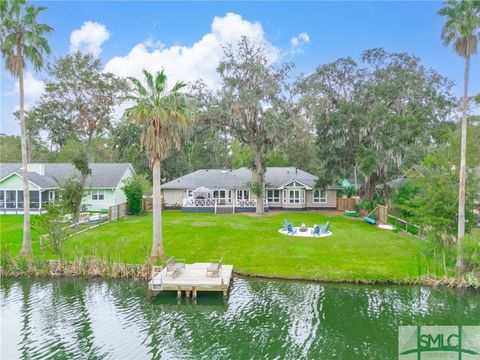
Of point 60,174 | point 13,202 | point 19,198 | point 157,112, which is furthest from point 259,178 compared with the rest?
point 13,202

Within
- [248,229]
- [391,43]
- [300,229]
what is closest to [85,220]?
[248,229]

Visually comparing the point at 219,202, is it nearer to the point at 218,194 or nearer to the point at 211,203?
the point at 211,203

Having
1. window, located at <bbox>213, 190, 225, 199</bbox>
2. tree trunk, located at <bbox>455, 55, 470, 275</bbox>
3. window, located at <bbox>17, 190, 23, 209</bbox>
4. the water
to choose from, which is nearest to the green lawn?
the water

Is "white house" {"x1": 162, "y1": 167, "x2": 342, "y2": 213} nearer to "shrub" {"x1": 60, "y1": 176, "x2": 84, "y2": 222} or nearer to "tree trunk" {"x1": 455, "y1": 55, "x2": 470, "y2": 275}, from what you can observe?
"shrub" {"x1": 60, "y1": 176, "x2": 84, "y2": 222}

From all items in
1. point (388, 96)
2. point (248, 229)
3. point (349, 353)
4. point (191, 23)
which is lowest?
point (349, 353)

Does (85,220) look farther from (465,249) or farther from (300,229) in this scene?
(465,249)
